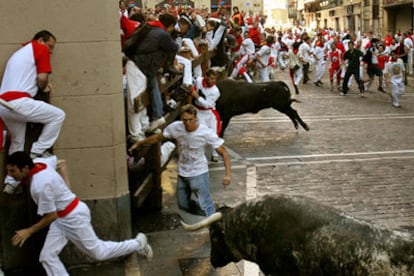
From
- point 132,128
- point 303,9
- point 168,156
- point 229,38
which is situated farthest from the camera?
point 303,9

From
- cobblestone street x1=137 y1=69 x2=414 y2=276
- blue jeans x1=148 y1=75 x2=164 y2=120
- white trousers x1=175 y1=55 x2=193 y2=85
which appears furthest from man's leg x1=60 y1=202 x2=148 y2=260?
white trousers x1=175 y1=55 x2=193 y2=85

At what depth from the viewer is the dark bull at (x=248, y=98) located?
46.5 feet

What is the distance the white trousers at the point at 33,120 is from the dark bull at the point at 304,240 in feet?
7.76

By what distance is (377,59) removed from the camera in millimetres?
23859

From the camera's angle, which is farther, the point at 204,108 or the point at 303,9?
the point at 303,9

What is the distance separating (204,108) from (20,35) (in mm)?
4856

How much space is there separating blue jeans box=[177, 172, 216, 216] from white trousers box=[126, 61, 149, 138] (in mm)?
1192

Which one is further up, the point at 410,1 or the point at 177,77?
the point at 410,1

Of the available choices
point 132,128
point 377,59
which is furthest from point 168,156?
point 377,59

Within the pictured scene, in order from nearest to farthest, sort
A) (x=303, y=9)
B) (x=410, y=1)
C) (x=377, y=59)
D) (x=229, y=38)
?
(x=229, y=38) < (x=377, y=59) < (x=410, y=1) < (x=303, y=9)

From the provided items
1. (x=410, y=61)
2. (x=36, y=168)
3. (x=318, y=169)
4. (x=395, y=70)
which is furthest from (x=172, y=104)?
(x=410, y=61)

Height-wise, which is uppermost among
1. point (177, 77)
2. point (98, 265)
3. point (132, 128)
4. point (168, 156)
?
point (177, 77)

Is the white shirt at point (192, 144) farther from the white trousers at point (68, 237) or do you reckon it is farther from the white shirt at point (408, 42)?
the white shirt at point (408, 42)

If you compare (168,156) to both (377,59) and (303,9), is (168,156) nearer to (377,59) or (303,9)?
(377,59)
